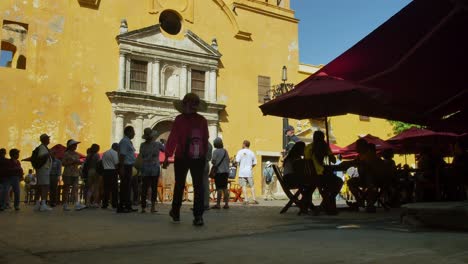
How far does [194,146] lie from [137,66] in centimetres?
1447

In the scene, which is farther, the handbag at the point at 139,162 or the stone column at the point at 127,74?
the stone column at the point at 127,74

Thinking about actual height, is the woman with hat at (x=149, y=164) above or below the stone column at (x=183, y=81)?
below

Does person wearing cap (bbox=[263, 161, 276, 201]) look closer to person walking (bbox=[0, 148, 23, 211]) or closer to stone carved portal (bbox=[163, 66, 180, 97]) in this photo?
stone carved portal (bbox=[163, 66, 180, 97])

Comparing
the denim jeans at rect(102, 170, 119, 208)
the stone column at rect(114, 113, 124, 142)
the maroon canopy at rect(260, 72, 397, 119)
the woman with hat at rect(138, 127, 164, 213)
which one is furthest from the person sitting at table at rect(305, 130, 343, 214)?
the stone column at rect(114, 113, 124, 142)

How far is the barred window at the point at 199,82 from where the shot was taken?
2077 centimetres

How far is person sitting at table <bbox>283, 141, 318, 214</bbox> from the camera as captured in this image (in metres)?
7.33

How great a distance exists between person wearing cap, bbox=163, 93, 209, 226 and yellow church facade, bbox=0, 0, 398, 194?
12.8 metres

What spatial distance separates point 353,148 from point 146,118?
8.36 m

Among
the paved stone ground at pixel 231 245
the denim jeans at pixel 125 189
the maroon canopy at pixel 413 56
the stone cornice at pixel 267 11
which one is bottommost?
the paved stone ground at pixel 231 245

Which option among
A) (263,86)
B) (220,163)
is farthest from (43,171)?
(263,86)

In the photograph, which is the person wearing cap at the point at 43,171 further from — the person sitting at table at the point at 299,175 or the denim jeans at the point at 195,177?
the person sitting at table at the point at 299,175

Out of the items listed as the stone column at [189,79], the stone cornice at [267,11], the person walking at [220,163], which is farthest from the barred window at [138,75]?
the person walking at [220,163]

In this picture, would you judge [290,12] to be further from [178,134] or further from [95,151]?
[178,134]

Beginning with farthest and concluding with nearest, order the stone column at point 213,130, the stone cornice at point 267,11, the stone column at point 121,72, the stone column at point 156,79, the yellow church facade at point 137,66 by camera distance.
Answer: the stone cornice at point 267,11, the stone column at point 213,130, the stone column at point 156,79, the stone column at point 121,72, the yellow church facade at point 137,66
